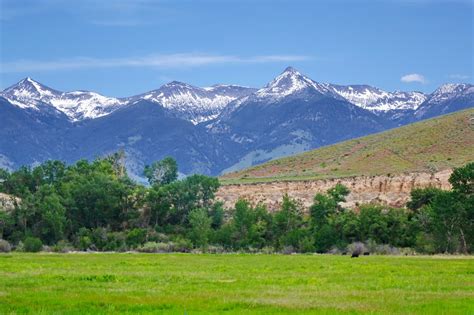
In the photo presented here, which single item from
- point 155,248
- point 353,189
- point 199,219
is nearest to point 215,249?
point 199,219

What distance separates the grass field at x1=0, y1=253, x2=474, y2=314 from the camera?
96.8 ft

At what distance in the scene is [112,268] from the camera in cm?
5053

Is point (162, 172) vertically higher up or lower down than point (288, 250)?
higher up

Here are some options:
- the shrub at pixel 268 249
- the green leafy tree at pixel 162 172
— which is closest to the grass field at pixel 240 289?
the shrub at pixel 268 249

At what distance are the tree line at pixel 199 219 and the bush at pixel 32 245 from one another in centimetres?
11

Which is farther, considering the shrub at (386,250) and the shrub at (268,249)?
the shrub at (268,249)

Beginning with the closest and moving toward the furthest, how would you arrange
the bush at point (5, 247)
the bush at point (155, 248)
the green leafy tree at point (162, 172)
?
the bush at point (5, 247)
the bush at point (155, 248)
the green leafy tree at point (162, 172)

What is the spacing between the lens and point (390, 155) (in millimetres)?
144500

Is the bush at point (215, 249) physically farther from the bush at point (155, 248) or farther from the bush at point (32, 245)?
the bush at point (32, 245)

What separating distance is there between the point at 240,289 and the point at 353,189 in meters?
82.1

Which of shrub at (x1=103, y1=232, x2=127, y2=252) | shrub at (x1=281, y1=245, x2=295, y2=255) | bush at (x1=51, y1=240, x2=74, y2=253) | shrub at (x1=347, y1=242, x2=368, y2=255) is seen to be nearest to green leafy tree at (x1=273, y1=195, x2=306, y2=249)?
shrub at (x1=281, y1=245, x2=295, y2=255)

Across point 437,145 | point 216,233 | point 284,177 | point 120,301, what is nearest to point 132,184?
point 216,233

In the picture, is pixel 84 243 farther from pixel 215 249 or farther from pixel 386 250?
pixel 386 250

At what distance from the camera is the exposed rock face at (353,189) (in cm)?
10912
